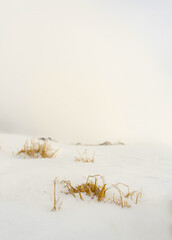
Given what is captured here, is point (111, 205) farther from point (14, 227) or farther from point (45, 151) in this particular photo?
point (45, 151)

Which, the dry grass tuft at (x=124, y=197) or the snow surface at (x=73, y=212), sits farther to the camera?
the dry grass tuft at (x=124, y=197)

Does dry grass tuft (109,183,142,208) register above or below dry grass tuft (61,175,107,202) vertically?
below

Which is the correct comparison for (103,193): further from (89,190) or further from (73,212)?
(73,212)

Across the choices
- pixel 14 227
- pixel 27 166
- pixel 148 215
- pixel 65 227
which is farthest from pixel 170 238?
pixel 27 166

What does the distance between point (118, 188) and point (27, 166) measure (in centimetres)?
82

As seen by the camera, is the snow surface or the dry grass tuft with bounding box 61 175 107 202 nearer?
the snow surface

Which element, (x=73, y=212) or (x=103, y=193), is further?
(x=103, y=193)

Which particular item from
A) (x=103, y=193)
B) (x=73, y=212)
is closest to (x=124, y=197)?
(x=103, y=193)

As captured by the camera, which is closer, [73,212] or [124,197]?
[73,212]

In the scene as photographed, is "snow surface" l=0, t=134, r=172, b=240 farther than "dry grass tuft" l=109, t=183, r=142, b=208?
No

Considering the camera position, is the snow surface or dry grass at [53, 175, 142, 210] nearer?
the snow surface

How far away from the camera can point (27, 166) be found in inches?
70.1

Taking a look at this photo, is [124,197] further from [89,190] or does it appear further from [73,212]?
[73,212]

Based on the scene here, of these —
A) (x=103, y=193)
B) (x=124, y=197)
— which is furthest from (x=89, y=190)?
(x=124, y=197)
